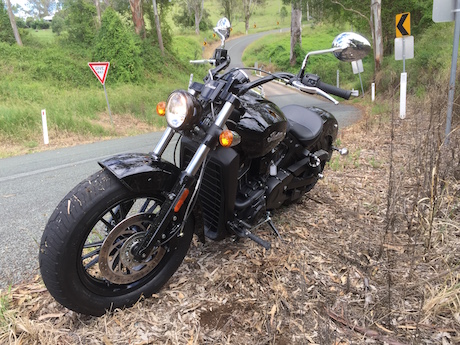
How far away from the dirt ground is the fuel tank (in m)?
0.95

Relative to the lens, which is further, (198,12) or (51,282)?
(198,12)

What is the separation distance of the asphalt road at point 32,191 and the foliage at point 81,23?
19767 mm

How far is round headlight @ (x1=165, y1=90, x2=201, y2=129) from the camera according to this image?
79.3 inches

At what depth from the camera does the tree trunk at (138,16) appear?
21516 mm

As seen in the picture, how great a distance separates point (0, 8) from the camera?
25.2 meters

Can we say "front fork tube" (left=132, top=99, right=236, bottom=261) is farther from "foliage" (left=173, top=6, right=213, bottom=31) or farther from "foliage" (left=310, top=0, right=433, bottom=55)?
"foliage" (left=173, top=6, right=213, bottom=31)

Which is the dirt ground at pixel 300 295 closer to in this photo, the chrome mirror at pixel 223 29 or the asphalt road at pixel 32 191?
the asphalt road at pixel 32 191

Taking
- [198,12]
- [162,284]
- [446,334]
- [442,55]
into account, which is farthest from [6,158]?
[198,12]

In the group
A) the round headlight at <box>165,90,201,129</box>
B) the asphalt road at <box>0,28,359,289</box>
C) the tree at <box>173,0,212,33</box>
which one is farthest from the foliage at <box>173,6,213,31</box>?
the round headlight at <box>165,90,201,129</box>

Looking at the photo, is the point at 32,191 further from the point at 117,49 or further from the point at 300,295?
the point at 117,49

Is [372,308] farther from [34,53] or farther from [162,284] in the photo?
[34,53]

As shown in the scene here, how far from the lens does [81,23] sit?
82.3 feet

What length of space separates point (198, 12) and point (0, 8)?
3420 centimetres

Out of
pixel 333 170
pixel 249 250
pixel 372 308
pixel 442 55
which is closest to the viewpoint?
pixel 372 308
